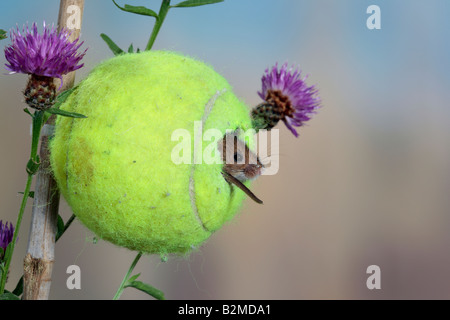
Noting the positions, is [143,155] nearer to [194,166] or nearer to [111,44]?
[194,166]

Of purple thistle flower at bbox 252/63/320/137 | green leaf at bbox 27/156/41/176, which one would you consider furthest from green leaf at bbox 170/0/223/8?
green leaf at bbox 27/156/41/176

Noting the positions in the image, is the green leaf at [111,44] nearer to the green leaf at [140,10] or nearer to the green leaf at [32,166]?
the green leaf at [140,10]

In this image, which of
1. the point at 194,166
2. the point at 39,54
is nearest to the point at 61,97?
the point at 39,54

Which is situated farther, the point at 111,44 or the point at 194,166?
the point at 111,44

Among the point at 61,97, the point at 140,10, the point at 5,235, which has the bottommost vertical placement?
the point at 5,235

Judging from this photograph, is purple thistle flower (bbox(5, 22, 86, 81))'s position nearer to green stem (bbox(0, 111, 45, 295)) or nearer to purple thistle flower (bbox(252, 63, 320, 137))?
green stem (bbox(0, 111, 45, 295))
